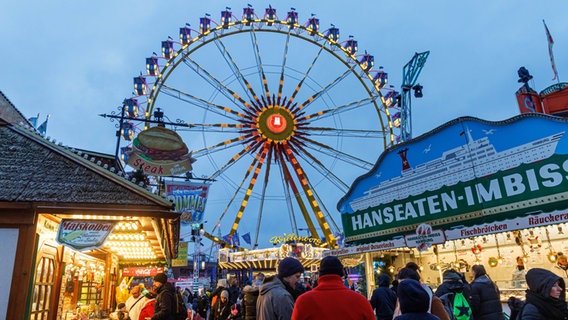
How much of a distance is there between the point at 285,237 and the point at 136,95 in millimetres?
11547

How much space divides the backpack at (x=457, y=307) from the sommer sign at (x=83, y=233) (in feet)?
15.3

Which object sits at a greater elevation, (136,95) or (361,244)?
(136,95)

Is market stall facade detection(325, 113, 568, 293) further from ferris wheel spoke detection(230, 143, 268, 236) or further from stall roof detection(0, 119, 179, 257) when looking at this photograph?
ferris wheel spoke detection(230, 143, 268, 236)

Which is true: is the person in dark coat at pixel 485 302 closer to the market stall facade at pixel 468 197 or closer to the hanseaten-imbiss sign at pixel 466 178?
the market stall facade at pixel 468 197

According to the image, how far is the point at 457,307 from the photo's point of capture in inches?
161

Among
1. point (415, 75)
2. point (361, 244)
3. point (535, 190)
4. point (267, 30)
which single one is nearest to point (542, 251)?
point (535, 190)

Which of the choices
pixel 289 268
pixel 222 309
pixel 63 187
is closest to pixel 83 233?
pixel 63 187

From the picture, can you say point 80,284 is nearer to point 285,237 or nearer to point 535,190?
point 535,190

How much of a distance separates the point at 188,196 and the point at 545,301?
11395mm

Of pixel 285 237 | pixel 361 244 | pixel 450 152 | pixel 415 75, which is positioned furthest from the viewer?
pixel 285 237

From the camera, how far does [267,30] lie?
21969 millimetres

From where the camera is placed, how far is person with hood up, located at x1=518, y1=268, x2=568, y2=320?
2.79m

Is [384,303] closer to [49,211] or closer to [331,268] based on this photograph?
[331,268]

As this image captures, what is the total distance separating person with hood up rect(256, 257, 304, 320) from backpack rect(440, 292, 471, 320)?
5.95 feet
